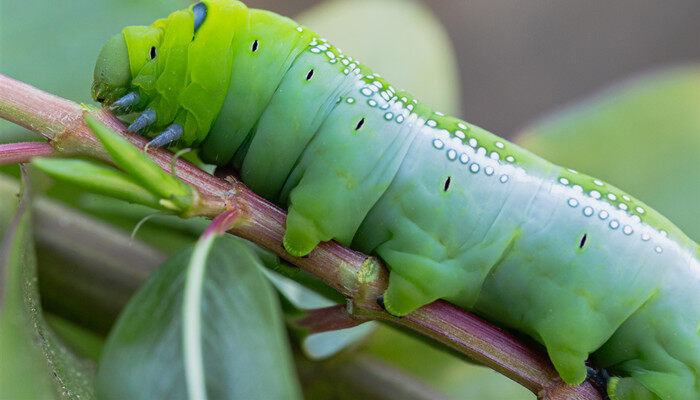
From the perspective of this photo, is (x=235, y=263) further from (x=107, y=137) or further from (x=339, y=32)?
(x=339, y=32)

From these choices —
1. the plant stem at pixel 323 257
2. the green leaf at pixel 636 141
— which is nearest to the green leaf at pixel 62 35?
the plant stem at pixel 323 257

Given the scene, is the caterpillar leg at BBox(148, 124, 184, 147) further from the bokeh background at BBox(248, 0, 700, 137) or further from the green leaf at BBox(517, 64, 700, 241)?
the bokeh background at BBox(248, 0, 700, 137)

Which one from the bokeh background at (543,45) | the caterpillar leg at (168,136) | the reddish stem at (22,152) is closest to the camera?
the reddish stem at (22,152)

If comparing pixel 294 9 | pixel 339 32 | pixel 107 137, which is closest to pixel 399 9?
pixel 339 32

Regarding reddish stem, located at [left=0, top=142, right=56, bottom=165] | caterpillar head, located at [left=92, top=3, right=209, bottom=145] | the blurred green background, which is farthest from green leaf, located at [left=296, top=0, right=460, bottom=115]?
reddish stem, located at [left=0, top=142, right=56, bottom=165]

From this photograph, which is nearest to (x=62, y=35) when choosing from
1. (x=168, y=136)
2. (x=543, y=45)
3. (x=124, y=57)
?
(x=124, y=57)

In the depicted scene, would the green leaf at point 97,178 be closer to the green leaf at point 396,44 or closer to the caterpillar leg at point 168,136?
the caterpillar leg at point 168,136
